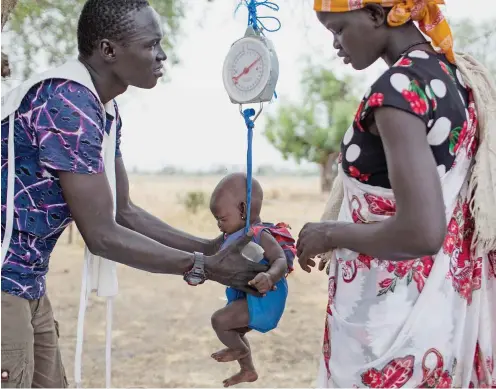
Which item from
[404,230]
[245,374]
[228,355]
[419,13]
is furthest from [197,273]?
[419,13]

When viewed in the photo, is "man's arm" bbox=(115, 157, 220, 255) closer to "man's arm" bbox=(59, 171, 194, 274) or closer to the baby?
the baby

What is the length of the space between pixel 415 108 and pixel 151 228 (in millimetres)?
1346

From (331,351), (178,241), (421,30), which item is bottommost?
(331,351)

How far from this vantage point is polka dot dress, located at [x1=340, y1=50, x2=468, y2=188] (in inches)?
64.6

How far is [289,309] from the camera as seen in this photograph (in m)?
8.69

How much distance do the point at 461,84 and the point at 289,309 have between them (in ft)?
23.3

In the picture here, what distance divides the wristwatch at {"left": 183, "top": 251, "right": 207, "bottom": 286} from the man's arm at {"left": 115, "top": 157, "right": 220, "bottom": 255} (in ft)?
1.51

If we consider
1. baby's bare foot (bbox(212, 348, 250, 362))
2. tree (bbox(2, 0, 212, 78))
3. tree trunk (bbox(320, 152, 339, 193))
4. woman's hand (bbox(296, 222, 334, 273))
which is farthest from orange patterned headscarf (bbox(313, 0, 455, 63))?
tree trunk (bbox(320, 152, 339, 193))

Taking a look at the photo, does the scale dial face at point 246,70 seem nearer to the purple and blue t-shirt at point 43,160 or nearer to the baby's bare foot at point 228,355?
the purple and blue t-shirt at point 43,160

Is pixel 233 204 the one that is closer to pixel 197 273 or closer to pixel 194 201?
pixel 197 273

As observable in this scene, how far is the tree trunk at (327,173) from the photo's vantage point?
2605 cm

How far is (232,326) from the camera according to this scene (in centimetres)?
248

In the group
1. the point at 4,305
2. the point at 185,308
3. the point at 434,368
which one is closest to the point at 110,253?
the point at 4,305

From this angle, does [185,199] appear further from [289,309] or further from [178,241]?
[178,241]
